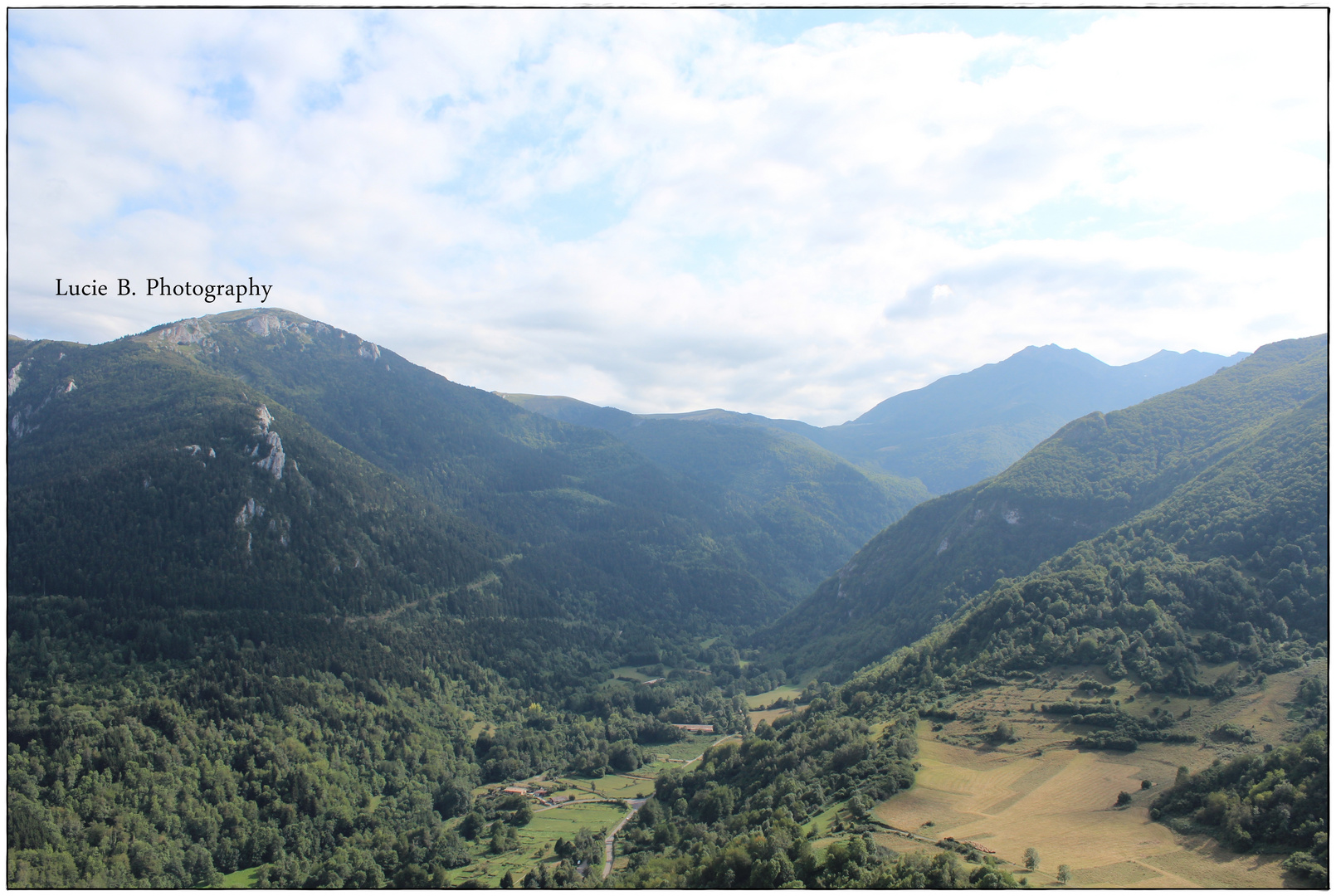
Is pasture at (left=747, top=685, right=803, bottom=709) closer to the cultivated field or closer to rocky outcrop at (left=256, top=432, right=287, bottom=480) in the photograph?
the cultivated field

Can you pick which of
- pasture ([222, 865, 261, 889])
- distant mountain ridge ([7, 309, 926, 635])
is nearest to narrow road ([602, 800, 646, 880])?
pasture ([222, 865, 261, 889])

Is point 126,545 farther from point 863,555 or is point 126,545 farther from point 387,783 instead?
point 863,555

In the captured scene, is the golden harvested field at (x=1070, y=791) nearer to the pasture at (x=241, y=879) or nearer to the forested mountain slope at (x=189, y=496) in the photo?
the pasture at (x=241, y=879)

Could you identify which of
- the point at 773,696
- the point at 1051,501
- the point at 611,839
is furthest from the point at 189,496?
the point at 1051,501

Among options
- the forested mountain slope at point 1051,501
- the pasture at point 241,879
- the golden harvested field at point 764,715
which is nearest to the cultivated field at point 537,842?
the pasture at point 241,879

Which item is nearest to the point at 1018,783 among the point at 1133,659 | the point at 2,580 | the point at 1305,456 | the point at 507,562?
the point at 1133,659

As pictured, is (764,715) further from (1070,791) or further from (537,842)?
(1070,791)
